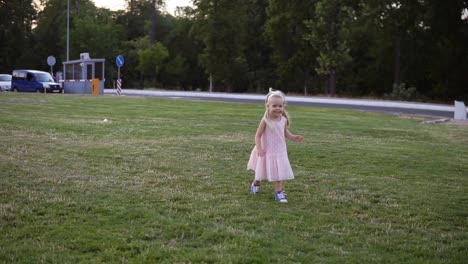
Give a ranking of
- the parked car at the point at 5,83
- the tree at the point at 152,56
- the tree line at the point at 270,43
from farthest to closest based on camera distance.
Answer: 1. the tree at the point at 152,56
2. the parked car at the point at 5,83
3. the tree line at the point at 270,43

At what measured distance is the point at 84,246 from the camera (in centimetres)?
462

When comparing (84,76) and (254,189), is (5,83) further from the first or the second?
(254,189)

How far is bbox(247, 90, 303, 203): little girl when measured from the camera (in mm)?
6883

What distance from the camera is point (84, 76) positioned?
41.2 meters

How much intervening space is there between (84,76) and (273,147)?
120 ft

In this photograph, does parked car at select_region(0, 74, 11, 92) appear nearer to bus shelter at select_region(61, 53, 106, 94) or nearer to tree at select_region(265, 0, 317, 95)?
bus shelter at select_region(61, 53, 106, 94)

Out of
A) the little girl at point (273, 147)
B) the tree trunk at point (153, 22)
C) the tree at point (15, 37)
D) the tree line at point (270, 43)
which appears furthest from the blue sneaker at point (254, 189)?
the tree at point (15, 37)

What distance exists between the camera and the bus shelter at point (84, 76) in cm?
3994

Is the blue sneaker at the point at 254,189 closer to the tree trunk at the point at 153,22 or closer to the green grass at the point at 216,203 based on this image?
the green grass at the point at 216,203

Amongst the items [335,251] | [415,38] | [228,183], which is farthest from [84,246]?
[415,38]

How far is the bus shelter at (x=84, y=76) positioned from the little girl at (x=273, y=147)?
112ft

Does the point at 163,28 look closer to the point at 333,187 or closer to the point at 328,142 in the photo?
the point at 328,142

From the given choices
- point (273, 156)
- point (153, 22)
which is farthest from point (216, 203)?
point (153, 22)

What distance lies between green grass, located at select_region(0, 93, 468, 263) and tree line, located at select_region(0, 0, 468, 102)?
108 ft
